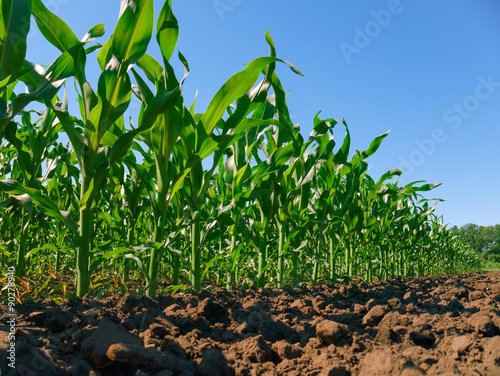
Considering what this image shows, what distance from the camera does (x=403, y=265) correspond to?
7816 millimetres

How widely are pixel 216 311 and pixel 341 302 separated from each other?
0.96 meters

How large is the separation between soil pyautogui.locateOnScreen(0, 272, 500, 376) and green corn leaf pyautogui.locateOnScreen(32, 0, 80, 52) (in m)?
1.38

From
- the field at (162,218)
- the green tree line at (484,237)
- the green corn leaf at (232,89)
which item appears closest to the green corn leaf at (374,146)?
the field at (162,218)

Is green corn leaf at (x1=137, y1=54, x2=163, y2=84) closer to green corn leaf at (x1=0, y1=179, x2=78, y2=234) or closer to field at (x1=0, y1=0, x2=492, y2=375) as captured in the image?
field at (x1=0, y1=0, x2=492, y2=375)

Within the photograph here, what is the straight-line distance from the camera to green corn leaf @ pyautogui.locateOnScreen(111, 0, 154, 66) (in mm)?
1721

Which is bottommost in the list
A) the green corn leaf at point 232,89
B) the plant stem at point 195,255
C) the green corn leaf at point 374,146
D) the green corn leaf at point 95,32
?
the plant stem at point 195,255

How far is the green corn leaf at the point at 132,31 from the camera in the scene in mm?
1721

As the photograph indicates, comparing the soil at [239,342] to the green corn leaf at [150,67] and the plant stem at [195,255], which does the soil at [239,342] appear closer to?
the plant stem at [195,255]

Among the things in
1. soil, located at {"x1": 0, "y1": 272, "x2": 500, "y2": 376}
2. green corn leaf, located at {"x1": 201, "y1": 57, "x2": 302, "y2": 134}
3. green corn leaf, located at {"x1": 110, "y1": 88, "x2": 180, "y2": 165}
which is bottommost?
soil, located at {"x1": 0, "y1": 272, "x2": 500, "y2": 376}

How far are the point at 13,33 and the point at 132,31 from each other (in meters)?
0.54

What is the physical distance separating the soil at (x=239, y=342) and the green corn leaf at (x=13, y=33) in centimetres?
119

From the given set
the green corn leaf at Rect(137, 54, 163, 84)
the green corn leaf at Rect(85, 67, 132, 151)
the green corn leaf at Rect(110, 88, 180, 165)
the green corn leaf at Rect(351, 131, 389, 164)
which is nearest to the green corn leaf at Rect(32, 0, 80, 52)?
the green corn leaf at Rect(85, 67, 132, 151)

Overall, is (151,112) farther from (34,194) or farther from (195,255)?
(195,255)

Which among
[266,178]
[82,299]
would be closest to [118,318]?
[82,299]
